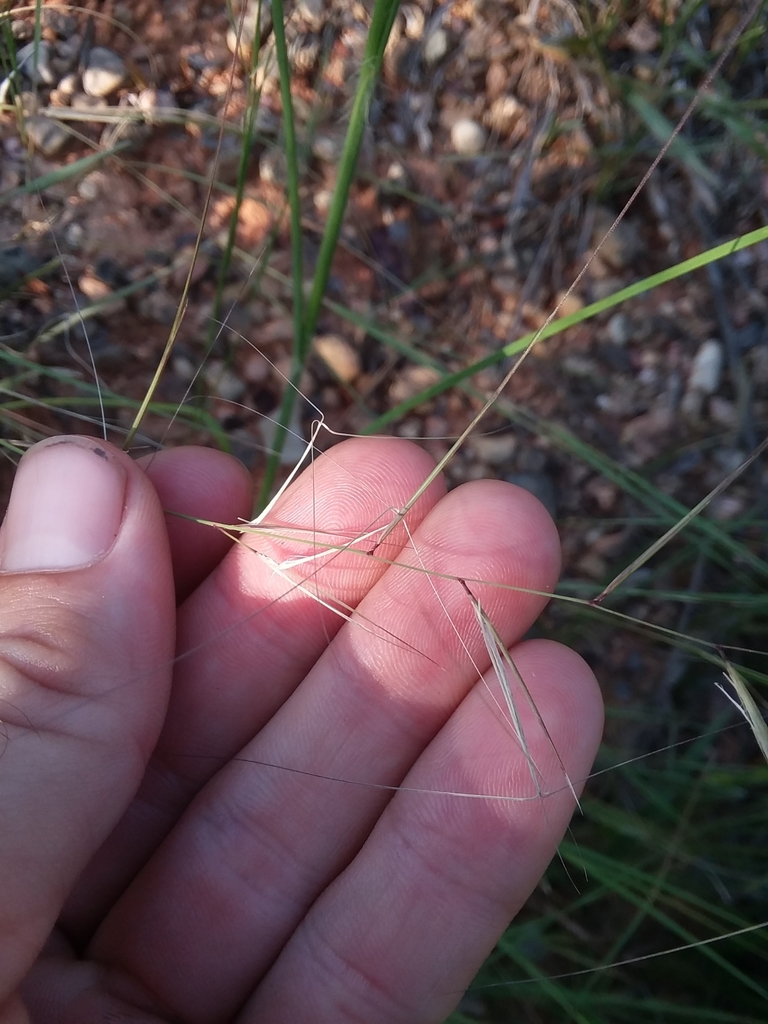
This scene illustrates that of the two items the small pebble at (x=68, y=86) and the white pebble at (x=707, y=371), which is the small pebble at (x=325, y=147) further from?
the white pebble at (x=707, y=371)

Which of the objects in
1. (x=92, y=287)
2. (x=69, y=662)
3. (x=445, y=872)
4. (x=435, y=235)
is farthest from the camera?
(x=435, y=235)

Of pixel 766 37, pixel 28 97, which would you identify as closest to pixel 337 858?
pixel 28 97

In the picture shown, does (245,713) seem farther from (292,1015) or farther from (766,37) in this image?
(766,37)

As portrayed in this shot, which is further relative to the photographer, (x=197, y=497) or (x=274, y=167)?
(x=274, y=167)

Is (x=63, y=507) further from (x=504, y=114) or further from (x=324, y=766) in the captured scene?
(x=504, y=114)

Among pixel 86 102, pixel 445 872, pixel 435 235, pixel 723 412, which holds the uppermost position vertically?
pixel 86 102

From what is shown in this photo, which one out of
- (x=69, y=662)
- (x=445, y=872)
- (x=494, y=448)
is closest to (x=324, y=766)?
(x=445, y=872)
